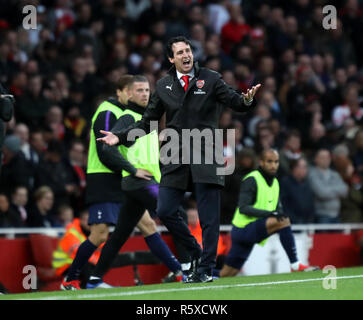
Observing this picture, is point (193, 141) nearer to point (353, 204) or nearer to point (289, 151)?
point (289, 151)

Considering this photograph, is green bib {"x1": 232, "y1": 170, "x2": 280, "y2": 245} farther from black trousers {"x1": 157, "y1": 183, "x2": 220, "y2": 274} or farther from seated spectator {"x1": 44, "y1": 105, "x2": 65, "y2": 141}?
seated spectator {"x1": 44, "y1": 105, "x2": 65, "y2": 141}

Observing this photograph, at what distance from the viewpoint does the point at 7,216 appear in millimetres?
12047

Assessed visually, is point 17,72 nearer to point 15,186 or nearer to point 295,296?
point 15,186

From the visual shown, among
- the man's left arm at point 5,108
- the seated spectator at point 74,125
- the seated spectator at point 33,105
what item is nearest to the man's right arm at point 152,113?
the man's left arm at point 5,108

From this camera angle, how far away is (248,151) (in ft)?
44.8

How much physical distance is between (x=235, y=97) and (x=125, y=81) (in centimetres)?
221

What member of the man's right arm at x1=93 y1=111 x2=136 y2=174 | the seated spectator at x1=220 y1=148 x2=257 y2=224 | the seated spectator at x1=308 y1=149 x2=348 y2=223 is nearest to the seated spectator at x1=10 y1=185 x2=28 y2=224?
the man's right arm at x1=93 y1=111 x2=136 y2=174

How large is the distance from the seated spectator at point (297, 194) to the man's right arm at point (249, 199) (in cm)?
310

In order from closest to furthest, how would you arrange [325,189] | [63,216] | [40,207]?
[40,207] < [63,216] < [325,189]

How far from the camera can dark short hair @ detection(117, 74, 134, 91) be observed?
10.0 metres

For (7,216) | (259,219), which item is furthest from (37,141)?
(259,219)

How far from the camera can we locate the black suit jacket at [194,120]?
27.2 feet

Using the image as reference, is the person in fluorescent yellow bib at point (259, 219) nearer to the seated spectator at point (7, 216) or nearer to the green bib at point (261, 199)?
the green bib at point (261, 199)

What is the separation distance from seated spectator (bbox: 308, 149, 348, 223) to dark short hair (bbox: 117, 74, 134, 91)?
5741mm
